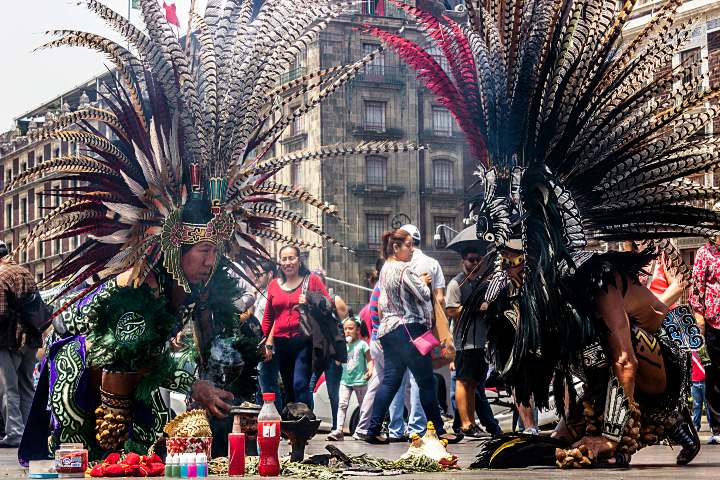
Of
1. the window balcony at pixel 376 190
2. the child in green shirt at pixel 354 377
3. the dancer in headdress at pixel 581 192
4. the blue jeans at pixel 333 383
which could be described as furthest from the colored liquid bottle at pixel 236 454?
the window balcony at pixel 376 190

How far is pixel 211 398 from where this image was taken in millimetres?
7605

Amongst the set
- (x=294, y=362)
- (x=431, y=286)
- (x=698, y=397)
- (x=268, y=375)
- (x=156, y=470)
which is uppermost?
(x=431, y=286)

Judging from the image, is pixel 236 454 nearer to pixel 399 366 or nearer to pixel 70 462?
pixel 70 462

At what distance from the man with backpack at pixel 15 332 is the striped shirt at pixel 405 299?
3124 millimetres

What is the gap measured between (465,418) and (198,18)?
239 inches

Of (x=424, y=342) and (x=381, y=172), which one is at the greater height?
(x=381, y=172)

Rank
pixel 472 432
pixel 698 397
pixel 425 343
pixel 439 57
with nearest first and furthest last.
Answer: pixel 439 57 < pixel 425 343 < pixel 698 397 < pixel 472 432

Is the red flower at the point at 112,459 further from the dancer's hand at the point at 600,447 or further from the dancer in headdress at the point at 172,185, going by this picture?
the dancer's hand at the point at 600,447

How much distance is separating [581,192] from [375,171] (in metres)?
51.5

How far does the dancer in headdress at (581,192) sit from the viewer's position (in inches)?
301

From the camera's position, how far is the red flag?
25.8ft

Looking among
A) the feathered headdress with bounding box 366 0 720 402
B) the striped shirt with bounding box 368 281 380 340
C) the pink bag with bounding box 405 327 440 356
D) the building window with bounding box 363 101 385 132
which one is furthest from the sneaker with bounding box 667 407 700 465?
the building window with bounding box 363 101 385 132

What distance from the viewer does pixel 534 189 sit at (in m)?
7.73

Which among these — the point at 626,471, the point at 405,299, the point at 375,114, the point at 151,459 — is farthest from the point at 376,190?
the point at 151,459
